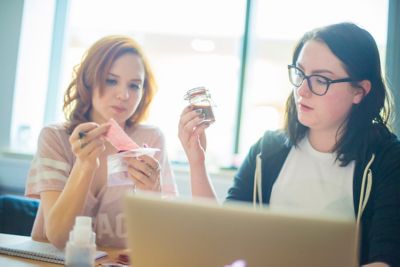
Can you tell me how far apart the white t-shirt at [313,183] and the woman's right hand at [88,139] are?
2.00ft

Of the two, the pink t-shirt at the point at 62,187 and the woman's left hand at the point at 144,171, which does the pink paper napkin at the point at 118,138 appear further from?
the pink t-shirt at the point at 62,187

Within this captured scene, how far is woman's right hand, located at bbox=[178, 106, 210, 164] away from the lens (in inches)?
59.3

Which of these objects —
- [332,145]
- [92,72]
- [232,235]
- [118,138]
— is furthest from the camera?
[92,72]

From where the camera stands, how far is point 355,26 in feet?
4.68

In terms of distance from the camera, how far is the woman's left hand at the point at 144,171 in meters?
1.42

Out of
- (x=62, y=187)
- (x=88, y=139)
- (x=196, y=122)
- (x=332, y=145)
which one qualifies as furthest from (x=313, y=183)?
(x=62, y=187)

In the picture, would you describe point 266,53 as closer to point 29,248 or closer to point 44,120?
point 44,120

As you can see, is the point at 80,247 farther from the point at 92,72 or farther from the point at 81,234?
the point at 92,72

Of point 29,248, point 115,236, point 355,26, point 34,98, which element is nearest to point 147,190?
point 115,236

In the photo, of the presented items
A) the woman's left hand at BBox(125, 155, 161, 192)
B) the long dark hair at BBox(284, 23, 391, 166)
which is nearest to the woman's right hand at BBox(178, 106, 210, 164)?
the woman's left hand at BBox(125, 155, 161, 192)

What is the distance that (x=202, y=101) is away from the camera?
1.44 metres

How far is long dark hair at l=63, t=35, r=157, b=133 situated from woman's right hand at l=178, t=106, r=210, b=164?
1.18 ft

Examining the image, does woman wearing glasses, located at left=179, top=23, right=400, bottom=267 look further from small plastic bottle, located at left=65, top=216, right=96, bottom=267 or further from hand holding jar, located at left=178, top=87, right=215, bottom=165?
small plastic bottle, located at left=65, top=216, right=96, bottom=267

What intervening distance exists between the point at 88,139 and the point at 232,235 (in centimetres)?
79
